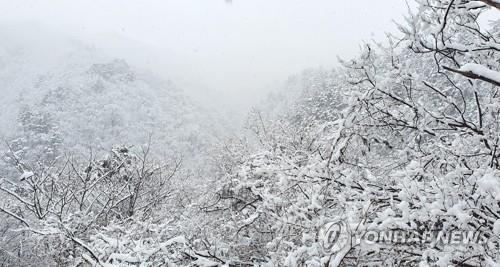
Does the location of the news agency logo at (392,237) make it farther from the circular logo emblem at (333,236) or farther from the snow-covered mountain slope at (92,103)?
the snow-covered mountain slope at (92,103)

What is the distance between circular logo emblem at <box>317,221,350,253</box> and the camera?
9.25ft

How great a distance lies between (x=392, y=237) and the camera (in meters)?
3.01

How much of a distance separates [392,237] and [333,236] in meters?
0.41

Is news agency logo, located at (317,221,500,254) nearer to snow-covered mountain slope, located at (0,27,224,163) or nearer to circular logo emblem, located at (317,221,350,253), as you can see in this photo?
circular logo emblem, located at (317,221,350,253)

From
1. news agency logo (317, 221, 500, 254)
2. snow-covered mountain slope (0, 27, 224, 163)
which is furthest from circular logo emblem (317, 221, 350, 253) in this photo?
snow-covered mountain slope (0, 27, 224, 163)

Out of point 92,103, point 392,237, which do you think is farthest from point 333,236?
point 92,103

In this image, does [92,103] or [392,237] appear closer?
[392,237]

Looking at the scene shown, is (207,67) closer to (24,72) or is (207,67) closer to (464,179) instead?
(24,72)

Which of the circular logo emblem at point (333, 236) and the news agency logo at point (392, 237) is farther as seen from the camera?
the circular logo emblem at point (333, 236)

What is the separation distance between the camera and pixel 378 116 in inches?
147

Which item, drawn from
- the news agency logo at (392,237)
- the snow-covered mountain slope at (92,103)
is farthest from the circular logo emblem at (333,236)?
the snow-covered mountain slope at (92,103)

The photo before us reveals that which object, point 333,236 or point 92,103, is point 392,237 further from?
point 92,103

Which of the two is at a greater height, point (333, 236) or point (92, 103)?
point (333, 236)

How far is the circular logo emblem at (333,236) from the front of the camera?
2.82m
